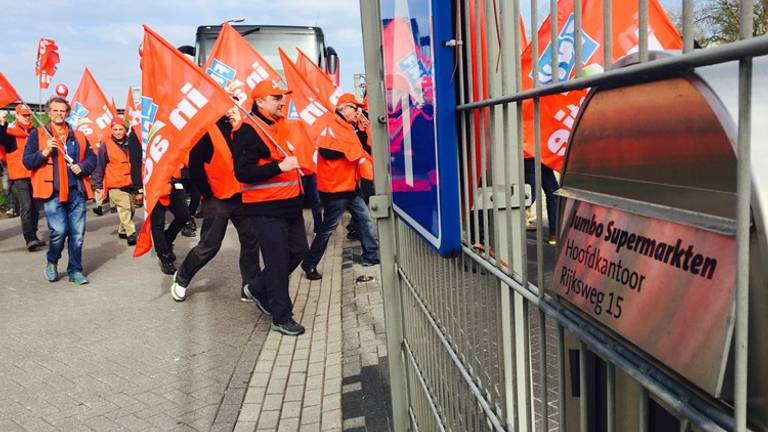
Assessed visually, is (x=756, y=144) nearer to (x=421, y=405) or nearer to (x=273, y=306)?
(x=421, y=405)

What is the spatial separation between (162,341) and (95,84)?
30.8ft

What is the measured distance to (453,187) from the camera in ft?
4.36

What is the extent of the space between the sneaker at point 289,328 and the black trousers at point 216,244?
81 centimetres

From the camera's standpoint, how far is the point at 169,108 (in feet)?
17.5

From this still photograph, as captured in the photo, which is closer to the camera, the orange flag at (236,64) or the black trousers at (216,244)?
the black trousers at (216,244)

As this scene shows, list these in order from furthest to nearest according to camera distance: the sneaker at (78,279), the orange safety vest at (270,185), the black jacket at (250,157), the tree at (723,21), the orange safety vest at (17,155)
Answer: the orange safety vest at (17,155) → the sneaker at (78,279) → the orange safety vest at (270,185) → the black jacket at (250,157) → the tree at (723,21)

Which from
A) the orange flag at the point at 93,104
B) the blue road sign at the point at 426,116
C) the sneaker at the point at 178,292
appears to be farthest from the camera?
the orange flag at the point at 93,104

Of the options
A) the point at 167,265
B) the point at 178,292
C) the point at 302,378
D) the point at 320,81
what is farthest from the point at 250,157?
the point at 320,81

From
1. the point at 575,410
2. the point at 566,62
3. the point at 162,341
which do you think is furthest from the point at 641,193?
the point at 162,341

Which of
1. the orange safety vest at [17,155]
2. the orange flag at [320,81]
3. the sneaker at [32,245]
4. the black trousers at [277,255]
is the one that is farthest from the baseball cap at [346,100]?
the sneaker at [32,245]

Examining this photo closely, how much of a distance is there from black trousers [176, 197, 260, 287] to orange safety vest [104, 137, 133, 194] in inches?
154

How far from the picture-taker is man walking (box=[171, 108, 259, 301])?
5785 mm

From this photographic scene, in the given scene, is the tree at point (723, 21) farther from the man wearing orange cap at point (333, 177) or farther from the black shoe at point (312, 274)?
the black shoe at point (312, 274)

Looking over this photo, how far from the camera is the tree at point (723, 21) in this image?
0.56 meters
